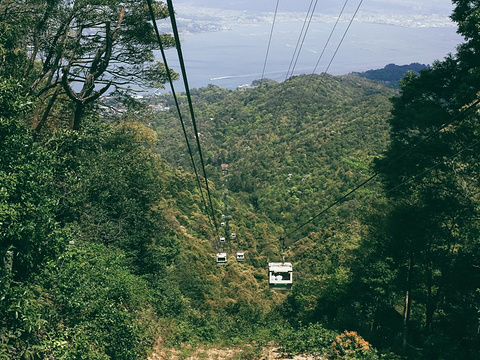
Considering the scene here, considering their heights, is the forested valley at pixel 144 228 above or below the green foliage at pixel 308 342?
above

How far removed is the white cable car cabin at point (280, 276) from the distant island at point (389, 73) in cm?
14787

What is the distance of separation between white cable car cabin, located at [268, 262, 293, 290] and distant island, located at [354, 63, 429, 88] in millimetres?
147868

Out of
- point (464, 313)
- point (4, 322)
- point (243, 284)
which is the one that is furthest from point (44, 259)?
point (243, 284)

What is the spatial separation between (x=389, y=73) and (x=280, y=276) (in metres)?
170

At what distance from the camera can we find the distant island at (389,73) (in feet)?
491

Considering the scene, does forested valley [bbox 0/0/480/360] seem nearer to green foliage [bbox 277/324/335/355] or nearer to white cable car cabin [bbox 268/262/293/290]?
green foliage [bbox 277/324/335/355]

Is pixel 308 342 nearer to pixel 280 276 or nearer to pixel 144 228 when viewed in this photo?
pixel 280 276

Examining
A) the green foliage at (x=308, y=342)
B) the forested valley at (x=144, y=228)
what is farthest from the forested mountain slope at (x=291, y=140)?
the green foliage at (x=308, y=342)

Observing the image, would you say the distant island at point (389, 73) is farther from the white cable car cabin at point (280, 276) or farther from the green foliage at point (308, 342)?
the green foliage at point (308, 342)

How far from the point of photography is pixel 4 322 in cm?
538

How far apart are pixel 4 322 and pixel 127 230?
1296 cm

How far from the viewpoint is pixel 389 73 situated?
16262cm

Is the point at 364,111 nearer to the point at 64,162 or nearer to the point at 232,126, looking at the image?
the point at 232,126

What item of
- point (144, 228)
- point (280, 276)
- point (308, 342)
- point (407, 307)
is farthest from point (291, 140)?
point (308, 342)
